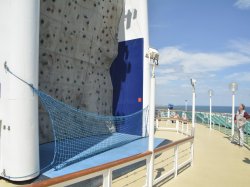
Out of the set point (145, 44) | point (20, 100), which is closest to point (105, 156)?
point (20, 100)

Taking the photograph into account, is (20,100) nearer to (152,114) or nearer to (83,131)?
(152,114)

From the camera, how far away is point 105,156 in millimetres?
8852

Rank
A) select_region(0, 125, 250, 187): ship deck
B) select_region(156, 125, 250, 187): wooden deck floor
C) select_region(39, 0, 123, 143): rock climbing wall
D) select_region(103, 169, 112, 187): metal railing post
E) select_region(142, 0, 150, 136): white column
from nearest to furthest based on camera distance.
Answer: select_region(103, 169, 112, 187): metal railing post → select_region(0, 125, 250, 187): ship deck → select_region(156, 125, 250, 187): wooden deck floor → select_region(39, 0, 123, 143): rock climbing wall → select_region(142, 0, 150, 136): white column

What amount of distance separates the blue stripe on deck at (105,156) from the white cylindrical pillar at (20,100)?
837 mm

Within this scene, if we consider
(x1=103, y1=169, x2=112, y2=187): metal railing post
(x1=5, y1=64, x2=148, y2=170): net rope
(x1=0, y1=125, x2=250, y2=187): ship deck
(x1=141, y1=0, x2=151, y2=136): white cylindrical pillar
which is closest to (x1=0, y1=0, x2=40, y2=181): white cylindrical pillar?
(x1=0, y1=125, x2=250, y2=187): ship deck

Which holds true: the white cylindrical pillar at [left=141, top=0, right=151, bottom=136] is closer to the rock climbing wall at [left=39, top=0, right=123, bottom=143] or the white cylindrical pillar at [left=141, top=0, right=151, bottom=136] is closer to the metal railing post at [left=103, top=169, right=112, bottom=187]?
the rock climbing wall at [left=39, top=0, right=123, bottom=143]

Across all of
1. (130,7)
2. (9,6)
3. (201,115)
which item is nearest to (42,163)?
(9,6)

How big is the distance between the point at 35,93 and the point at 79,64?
5.71 m

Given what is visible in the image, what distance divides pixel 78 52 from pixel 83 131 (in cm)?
335

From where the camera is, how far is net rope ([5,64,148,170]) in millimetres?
8914

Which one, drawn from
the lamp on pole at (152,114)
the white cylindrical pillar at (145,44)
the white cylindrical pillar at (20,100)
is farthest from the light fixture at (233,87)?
the white cylindrical pillar at (20,100)

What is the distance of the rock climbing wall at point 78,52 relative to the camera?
411 inches

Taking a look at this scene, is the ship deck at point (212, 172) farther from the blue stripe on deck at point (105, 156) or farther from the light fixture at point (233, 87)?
the light fixture at point (233, 87)

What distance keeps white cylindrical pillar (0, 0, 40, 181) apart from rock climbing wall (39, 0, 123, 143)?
13.2ft
